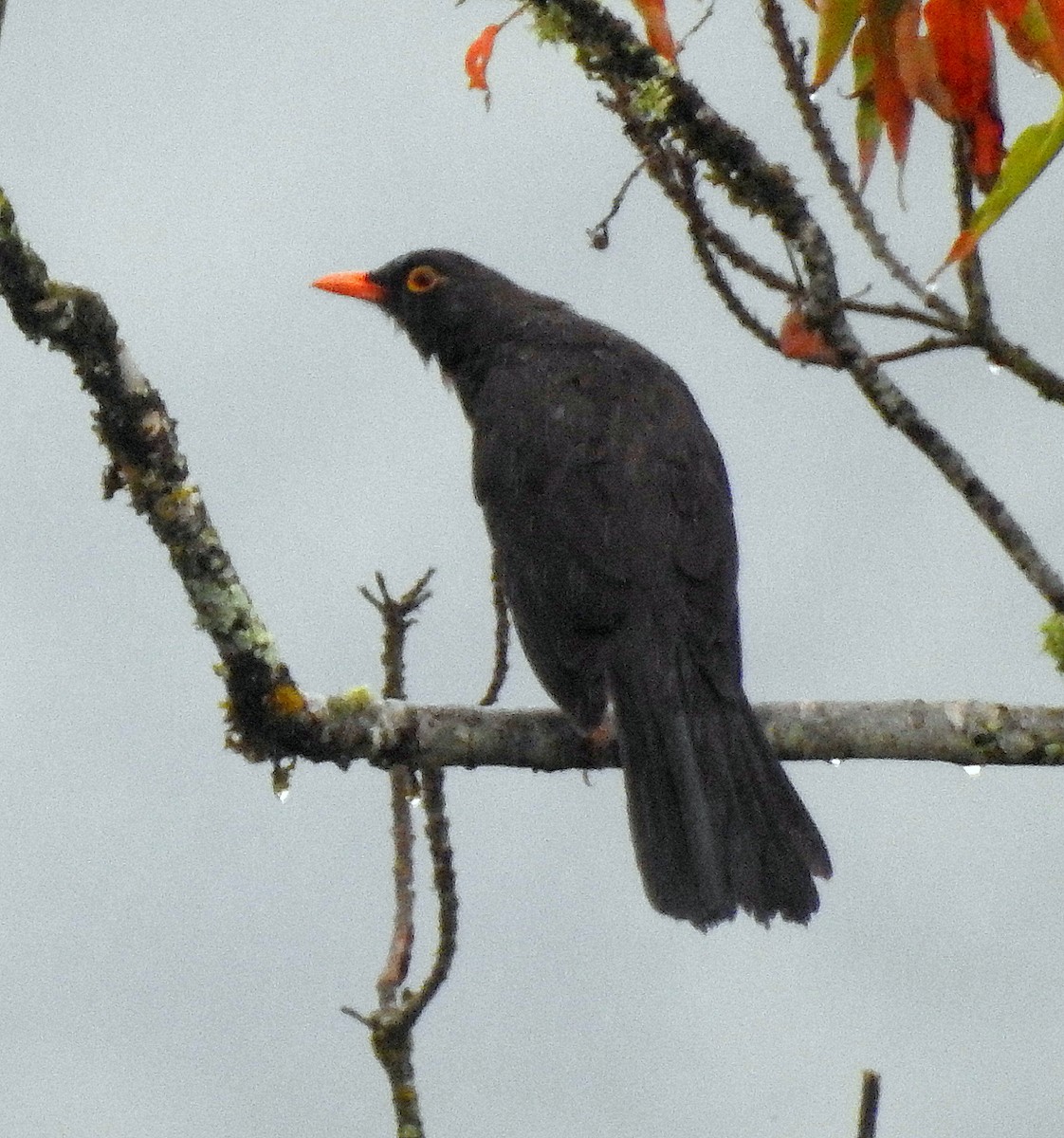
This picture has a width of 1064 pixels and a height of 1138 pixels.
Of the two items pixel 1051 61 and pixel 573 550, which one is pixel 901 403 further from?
pixel 573 550

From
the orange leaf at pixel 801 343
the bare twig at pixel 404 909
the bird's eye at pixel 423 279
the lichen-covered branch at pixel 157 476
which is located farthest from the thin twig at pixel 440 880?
the bird's eye at pixel 423 279

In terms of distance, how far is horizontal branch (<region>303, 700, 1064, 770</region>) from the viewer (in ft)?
13.3

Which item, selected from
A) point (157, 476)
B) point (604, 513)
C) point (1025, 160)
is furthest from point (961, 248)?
point (604, 513)

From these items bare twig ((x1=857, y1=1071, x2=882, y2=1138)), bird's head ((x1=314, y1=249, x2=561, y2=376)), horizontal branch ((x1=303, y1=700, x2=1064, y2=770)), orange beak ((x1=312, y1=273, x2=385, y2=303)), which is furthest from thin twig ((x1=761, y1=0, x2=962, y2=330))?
orange beak ((x1=312, y1=273, x2=385, y2=303))

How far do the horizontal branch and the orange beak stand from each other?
2.91 meters

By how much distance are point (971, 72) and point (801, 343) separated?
71 centimetres

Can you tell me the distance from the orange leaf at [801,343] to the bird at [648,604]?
1203 mm

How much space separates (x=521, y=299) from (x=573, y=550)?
1.97 metres

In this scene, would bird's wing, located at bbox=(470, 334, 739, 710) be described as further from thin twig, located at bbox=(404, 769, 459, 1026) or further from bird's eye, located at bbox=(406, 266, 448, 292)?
bird's eye, located at bbox=(406, 266, 448, 292)

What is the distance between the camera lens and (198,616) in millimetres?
3734

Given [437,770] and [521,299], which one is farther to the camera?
[521,299]

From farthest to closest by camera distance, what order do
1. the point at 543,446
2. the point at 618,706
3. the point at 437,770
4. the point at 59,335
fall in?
the point at 543,446
the point at 618,706
the point at 437,770
the point at 59,335

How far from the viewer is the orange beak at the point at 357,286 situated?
22.1 feet

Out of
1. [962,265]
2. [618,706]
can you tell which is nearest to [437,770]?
[618,706]
